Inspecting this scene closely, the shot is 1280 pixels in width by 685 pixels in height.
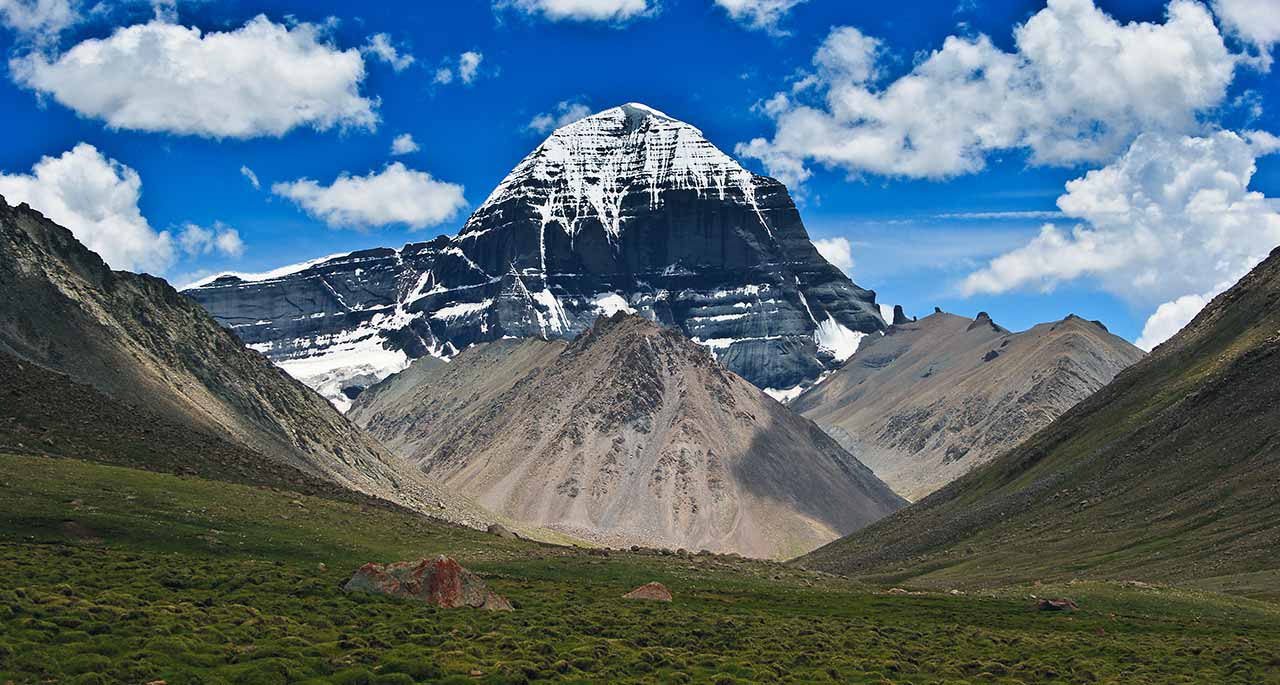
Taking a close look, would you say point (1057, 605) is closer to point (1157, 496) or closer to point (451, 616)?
point (451, 616)

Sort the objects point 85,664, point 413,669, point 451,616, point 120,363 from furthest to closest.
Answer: point 120,363 < point 451,616 < point 413,669 < point 85,664

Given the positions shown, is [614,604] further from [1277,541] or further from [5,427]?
[1277,541]

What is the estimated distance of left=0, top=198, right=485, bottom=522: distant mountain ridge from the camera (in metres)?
124

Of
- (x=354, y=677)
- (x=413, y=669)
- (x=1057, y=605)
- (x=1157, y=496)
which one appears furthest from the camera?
(x=1157, y=496)

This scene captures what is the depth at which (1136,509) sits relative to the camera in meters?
152

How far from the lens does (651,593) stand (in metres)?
84.9

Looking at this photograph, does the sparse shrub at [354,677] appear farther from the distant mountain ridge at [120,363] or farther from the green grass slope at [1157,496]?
the green grass slope at [1157,496]

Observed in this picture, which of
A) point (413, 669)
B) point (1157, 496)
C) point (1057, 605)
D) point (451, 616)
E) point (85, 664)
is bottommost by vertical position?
point (85, 664)

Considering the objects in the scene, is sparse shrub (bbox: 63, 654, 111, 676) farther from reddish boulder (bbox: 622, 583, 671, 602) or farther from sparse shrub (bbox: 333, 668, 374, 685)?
reddish boulder (bbox: 622, 583, 671, 602)

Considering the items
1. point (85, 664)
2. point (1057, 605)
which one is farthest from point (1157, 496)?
point (85, 664)

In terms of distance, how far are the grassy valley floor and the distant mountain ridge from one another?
1786 centimetres

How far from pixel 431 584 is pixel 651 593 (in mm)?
18457

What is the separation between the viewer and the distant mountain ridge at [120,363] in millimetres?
123625

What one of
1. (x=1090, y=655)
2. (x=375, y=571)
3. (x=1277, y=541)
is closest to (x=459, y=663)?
(x=375, y=571)
